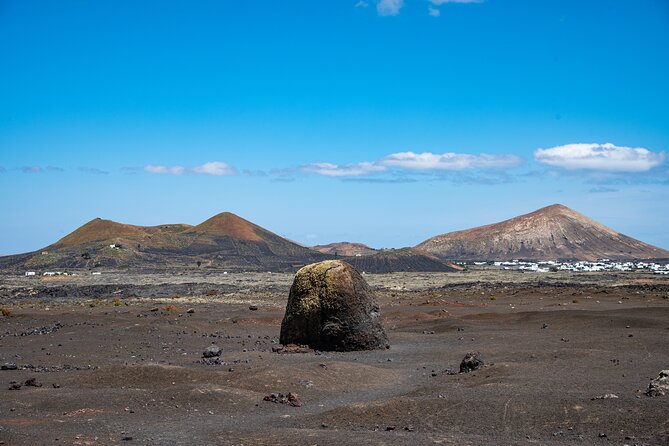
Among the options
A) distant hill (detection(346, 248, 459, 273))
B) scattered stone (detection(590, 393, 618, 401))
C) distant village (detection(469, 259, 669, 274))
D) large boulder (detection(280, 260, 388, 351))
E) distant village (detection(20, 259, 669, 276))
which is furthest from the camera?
distant hill (detection(346, 248, 459, 273))

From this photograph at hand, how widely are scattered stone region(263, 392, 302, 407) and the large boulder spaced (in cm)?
759

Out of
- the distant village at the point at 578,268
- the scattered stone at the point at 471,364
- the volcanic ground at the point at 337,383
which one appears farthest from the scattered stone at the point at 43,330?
the distant village at the point at 578,268

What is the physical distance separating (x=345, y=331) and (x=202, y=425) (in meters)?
10.1

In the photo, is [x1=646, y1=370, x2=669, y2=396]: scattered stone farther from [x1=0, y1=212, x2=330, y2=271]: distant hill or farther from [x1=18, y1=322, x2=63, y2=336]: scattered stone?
[x1=0, y1=212, x2=330, y2=271]: distant hill

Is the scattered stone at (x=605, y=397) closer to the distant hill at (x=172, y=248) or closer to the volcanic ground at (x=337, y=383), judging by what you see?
the volcanic ground at (x=337, y=383)

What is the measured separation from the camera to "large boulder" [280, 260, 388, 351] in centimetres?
2131

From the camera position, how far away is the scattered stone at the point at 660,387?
11.7m

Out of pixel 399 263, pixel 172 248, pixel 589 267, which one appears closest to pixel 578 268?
pixel 589 267

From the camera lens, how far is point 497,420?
36.3 feet

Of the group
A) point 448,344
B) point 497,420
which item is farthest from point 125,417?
point 448,344

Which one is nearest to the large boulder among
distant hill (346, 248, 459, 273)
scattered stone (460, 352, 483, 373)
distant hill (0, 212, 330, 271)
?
scattered stone (460, 352, 483, 373)

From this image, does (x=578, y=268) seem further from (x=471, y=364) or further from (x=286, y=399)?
(x=286, y=399)

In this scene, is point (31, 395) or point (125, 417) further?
point (31, 395)

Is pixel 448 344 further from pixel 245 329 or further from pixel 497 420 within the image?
pixel 497 420
